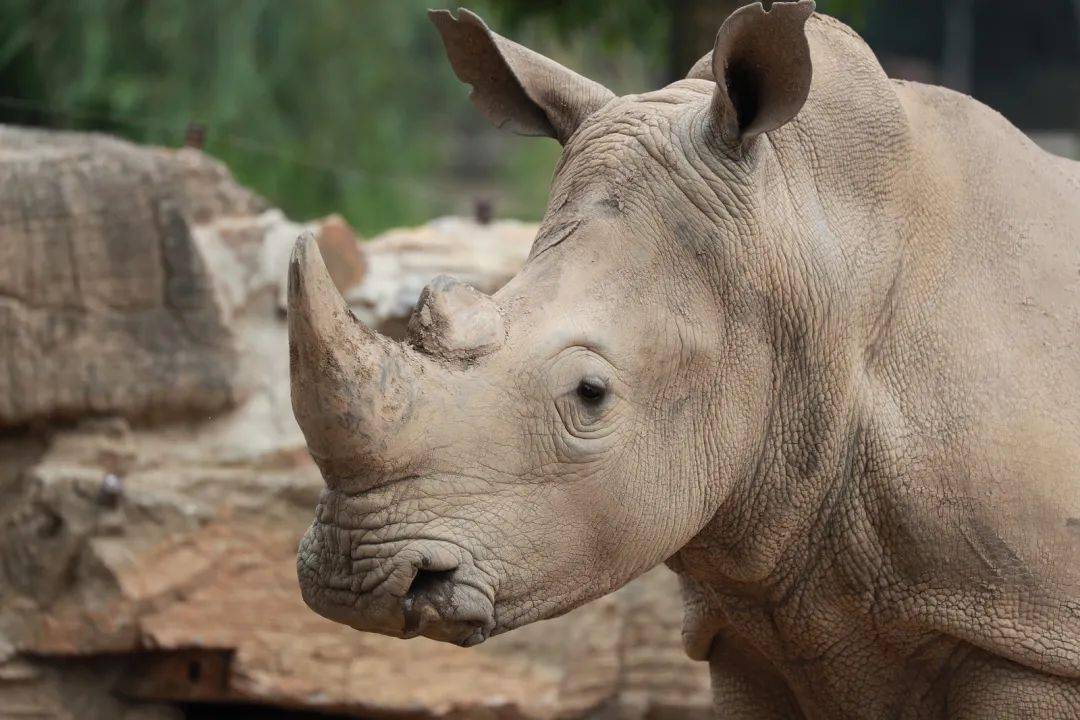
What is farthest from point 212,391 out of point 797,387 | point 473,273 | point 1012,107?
point 1012,107

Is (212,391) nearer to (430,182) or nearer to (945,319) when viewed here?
(945,319)

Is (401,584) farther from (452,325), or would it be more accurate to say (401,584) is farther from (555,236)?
(555,236)

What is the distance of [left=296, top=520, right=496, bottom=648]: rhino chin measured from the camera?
252 centimetres

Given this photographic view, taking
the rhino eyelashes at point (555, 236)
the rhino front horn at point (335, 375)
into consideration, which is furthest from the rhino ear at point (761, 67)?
the rhino front horn at point (335, 375)

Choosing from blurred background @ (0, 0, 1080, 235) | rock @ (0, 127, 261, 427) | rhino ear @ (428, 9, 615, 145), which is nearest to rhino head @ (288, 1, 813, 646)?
rhino ear @ (428, 9, 615, 145)

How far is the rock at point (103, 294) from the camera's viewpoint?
494cm

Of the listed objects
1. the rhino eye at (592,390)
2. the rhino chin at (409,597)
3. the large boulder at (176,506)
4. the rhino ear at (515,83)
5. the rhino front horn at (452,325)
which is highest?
the rhino ear at (515,83)

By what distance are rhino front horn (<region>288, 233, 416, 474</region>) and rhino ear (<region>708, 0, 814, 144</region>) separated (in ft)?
2.59

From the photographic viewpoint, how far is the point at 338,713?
540 cm

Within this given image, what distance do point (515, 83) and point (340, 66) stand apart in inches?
405

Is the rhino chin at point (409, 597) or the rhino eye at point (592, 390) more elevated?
the rhino eye at point (592, 390)

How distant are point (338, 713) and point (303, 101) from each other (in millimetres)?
8005

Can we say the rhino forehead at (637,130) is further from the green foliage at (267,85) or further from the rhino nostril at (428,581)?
the green foliage at (267,85)

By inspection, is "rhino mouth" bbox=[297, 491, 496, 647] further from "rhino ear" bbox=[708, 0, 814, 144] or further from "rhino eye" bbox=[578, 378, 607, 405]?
"rhino ear" bbox=[708, 0, 814, 144]
